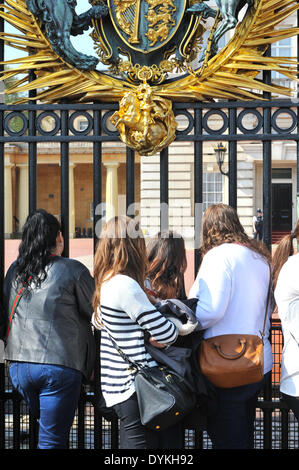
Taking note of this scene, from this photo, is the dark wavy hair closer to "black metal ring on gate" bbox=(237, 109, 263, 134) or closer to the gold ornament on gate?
the gold ornament on gate

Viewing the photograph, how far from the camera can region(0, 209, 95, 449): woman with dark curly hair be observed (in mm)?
3146

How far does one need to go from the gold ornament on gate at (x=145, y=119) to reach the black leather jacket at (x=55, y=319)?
1.02 m

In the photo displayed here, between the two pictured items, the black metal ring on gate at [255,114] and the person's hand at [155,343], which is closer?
the person's hand at [155,343]

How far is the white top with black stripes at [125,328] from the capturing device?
110 inches

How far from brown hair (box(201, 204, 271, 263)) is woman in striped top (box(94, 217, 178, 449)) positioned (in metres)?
0.49

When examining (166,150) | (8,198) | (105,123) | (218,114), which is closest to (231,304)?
(166,150)

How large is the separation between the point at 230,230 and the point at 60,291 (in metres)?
1.05

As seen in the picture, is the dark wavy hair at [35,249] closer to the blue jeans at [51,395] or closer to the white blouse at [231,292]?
the blue jeans at [51,395]

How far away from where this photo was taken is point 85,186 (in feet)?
104

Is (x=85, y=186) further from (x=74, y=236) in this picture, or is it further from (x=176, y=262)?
(x=176, y=262)

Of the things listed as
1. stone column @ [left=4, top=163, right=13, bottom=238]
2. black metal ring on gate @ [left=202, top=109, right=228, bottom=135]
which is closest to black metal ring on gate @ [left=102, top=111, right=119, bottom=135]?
black metal ring on gate @ [left=202, top=109, right=228, bottom=135]

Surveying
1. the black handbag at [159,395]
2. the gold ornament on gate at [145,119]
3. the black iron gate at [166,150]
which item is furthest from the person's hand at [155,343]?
the gold ornament on gate at [145,119]

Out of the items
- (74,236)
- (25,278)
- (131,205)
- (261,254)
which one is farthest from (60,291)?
(74,236)

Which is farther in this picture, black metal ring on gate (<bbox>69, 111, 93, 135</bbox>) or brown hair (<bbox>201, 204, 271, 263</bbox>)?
black metal ring on gate (<bbox>69, 111, 93, 135</bbox>)
